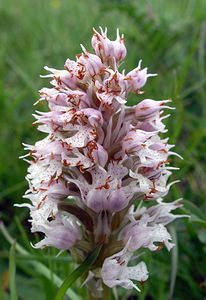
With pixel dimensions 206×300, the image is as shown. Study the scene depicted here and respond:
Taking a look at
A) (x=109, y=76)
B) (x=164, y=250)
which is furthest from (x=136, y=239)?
(x=164, y=250)

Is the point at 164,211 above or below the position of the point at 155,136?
below

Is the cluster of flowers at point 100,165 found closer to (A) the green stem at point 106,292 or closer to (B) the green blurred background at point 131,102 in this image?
(A) the green stem at point 106,292

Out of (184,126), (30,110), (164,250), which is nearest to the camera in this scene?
(164,250)

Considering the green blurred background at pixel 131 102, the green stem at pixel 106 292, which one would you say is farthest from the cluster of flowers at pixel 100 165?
the green blurred background at pixel 131 102

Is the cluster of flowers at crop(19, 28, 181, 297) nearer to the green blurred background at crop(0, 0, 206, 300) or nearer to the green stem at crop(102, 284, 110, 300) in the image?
the green stem at crop(102, 284, 110, 300)

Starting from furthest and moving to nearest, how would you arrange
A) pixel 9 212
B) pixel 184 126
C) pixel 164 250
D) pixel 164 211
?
pixel 184 126, pixel 9 212, pixel 164 250, pixel 164 211

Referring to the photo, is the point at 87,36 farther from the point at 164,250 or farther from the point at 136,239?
the point at 136,239
